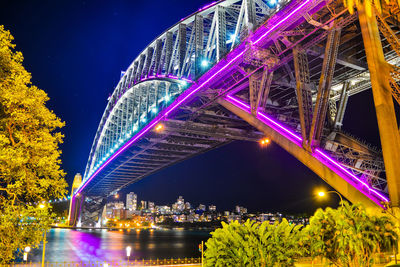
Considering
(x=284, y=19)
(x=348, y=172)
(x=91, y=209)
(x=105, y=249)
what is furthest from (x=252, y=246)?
(x=91, y=209)

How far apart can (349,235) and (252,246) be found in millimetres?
3044

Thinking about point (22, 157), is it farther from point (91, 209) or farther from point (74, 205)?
point (91, 209)

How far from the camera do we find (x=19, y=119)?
12.6 metres

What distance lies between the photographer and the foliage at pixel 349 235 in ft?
33.6

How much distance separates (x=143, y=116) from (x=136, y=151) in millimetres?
5986

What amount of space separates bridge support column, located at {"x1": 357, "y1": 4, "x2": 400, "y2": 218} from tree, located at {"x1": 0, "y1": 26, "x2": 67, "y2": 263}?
12.4m

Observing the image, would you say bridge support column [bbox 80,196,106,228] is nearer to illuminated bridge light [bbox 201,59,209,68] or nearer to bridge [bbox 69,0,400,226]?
bridge [bbox 69,0,400,226]

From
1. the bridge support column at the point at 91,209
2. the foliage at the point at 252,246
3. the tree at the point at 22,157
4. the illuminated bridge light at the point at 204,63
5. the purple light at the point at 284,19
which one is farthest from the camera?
the bridge support column at the point at 91,209

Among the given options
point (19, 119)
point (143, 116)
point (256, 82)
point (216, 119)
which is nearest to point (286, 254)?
point (19, 119)

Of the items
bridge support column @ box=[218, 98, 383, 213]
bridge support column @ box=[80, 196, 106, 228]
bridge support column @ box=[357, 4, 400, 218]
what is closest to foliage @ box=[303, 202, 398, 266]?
bridge support column @ box=[357, 4, 400, 218]

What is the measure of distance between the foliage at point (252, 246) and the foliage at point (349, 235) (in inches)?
40.5

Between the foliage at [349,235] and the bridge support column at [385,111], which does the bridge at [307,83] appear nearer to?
the bridge support column at [385,111]

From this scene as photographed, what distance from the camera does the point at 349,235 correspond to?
10172 mm

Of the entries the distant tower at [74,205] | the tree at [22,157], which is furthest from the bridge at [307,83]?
the distant tower at [74,205]
